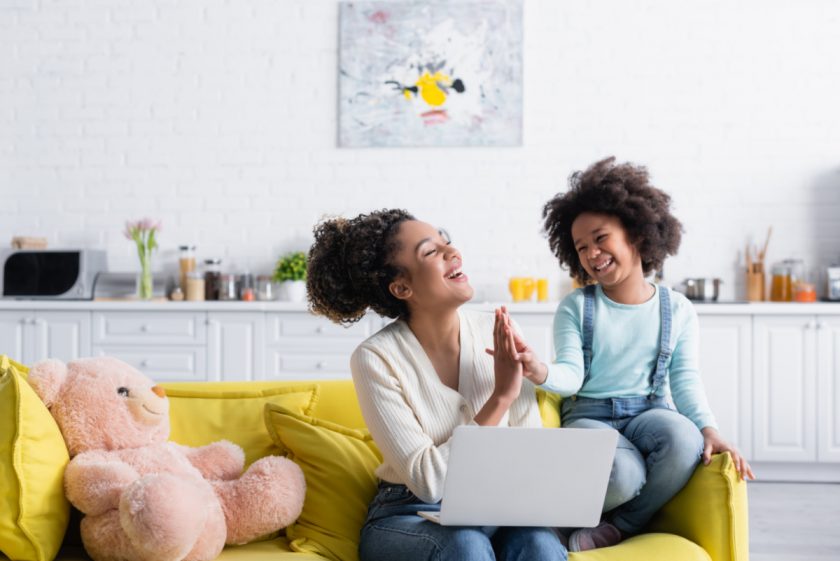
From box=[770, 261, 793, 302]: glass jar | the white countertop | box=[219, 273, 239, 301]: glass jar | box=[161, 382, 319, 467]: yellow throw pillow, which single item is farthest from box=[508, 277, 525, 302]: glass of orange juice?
box=[161, 382, 319, 467]: yellow throw pillow

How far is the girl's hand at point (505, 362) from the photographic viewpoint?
172 cm

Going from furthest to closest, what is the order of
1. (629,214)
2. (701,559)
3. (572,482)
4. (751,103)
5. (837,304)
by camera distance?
1. (751,103)
2. (837,304)
3. (629,214)
4. (701,559)
5. (572,482)

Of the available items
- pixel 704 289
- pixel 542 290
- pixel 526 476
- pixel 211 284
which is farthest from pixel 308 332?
pixel 526 476

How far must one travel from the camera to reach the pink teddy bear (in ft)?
5.01

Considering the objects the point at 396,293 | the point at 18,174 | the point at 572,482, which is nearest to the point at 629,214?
the point at 396,293

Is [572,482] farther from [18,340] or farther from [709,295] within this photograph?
[18,340]

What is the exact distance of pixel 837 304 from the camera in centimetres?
401

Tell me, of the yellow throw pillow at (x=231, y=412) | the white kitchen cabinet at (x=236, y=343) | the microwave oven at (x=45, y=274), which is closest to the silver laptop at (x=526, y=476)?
the yellow throw pillow at (x=231, y=412)

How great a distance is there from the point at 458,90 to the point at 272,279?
4.71ft

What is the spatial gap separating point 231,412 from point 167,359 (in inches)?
90.5

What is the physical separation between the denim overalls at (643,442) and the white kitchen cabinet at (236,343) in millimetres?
2389

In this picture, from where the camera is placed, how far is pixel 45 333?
422cm

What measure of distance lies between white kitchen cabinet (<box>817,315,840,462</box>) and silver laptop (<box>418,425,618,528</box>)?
9.34ft

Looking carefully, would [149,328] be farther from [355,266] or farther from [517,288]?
[355,266]
